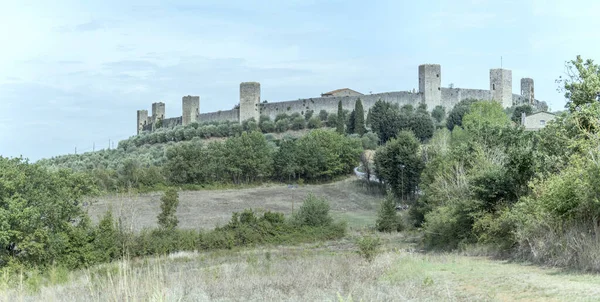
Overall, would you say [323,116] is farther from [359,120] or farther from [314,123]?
[359,120]

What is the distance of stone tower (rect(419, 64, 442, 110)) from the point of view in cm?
7256

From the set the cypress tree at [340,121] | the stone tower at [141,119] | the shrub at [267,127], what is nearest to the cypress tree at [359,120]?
the cypress tree at [340,121]

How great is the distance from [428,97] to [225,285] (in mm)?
62740

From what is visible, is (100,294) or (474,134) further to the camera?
(474,134)

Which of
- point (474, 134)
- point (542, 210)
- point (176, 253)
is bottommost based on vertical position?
point (176, 253)

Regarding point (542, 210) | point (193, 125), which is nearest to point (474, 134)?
point (542, 210)

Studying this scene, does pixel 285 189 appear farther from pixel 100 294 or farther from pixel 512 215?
pixel 100 294

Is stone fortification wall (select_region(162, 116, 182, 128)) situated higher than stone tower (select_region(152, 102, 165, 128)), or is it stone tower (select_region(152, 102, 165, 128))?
stone tower (select_region(152, 102, 165, 128))

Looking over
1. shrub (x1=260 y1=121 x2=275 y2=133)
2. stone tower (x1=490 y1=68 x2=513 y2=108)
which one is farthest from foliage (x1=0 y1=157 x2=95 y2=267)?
stone tower (x1=490 y1=68 x2=513 y2=108)

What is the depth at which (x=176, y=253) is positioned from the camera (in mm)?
28781

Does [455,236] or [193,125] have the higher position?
[193,125]

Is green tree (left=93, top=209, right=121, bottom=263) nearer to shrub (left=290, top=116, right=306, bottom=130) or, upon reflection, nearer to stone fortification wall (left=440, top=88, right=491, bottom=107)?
shrub (left=290, top=116, right=306, bottom=130)

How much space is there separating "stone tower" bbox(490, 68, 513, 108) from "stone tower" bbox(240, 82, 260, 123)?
26.6 metres

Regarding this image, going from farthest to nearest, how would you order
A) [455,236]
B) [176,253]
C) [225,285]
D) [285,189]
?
[285,189], [176,253], [455,236], [225,285]
